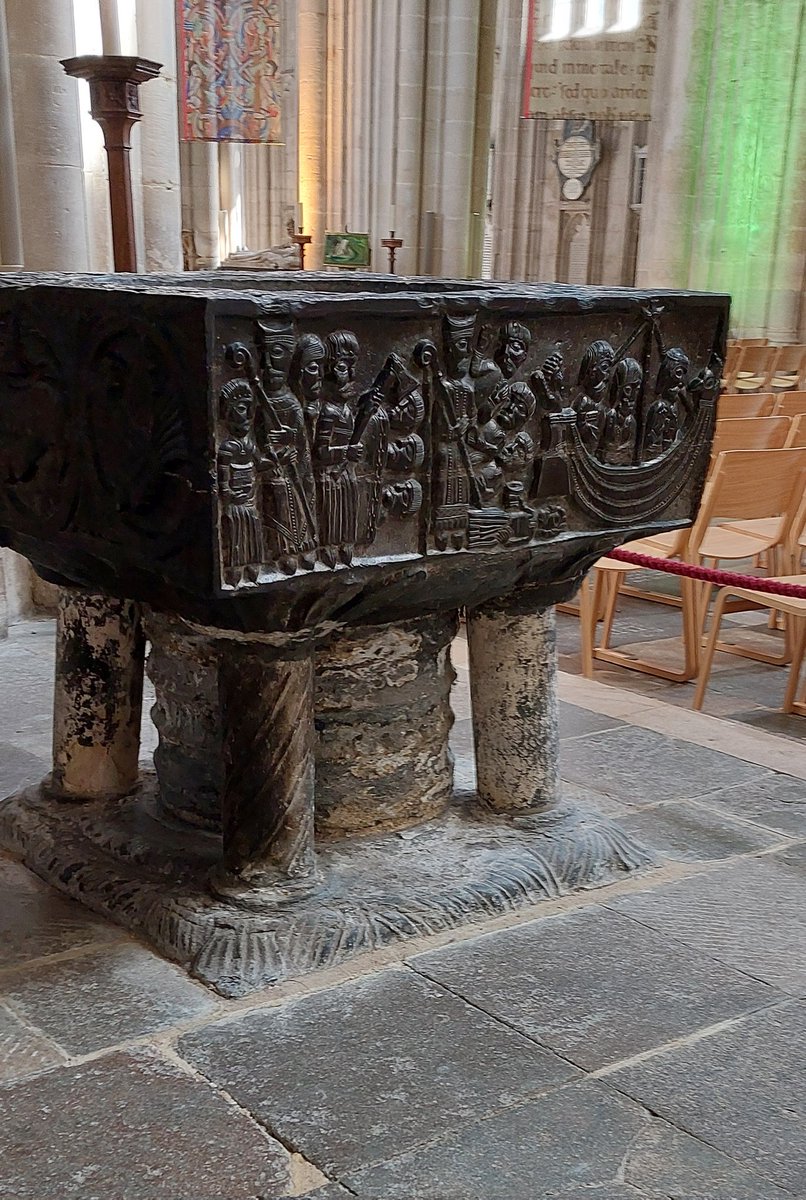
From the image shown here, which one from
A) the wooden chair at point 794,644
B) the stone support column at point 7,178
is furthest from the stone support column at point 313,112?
the wooden chair at point 794,644

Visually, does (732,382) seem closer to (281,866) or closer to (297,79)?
(281,866)

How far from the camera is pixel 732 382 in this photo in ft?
35.3

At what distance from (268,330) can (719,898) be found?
1.62 meters

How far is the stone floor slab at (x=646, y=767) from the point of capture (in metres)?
3.55

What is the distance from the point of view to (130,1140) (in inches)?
80.0

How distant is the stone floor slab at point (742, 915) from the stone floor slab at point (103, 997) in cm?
98

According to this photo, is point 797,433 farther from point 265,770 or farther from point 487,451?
point 265,770

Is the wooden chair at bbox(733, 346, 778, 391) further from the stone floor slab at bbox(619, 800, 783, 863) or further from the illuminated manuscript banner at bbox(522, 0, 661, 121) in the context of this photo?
the stone floor slab at bbox(619, 800, 783, 863)

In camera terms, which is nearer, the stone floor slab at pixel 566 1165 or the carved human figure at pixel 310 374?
the stone floor slab at pixel 566 1165

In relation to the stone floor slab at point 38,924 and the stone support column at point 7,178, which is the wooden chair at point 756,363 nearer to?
the stone support column at point 7,178

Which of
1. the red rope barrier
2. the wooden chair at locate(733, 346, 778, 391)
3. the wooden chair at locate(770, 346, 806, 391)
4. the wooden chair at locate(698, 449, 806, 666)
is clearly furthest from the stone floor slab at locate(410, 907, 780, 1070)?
the wooden chair at locate(733, 346, 778, 391)

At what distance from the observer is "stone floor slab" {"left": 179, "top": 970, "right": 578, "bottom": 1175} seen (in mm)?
2080

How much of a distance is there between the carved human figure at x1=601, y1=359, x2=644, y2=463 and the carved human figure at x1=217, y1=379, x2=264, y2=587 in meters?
0.89

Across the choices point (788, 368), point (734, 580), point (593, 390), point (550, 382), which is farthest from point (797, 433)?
point (788, 368)
